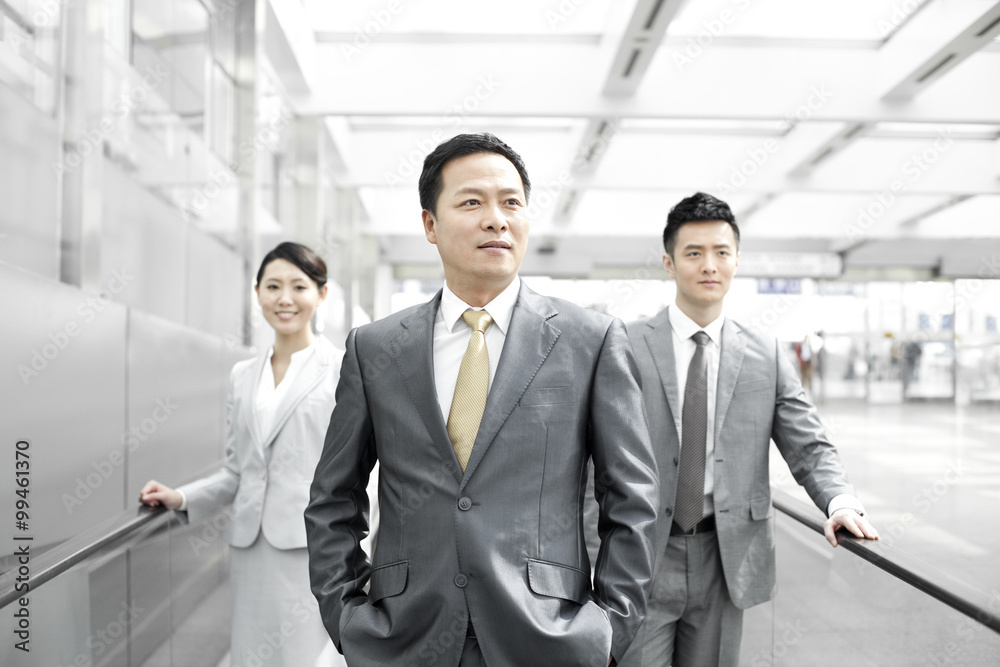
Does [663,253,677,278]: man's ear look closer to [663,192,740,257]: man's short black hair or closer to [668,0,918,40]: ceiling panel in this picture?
[663,192,740,257]: man's short black hair

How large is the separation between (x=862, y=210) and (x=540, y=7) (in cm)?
1188

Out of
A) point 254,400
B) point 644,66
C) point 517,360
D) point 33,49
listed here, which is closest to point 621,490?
point 517,360

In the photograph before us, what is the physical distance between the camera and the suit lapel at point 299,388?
3.12m

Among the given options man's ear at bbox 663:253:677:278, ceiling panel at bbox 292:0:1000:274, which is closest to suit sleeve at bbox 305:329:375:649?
man's ear at bbox 663:253:677:278

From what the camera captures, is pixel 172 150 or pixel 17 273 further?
pixel 172 150

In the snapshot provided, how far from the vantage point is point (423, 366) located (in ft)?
5.99

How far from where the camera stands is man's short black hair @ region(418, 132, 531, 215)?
188 centimetres

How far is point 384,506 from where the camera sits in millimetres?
1824

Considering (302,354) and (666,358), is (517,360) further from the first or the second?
(302,354)

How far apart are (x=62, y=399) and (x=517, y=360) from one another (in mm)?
2803

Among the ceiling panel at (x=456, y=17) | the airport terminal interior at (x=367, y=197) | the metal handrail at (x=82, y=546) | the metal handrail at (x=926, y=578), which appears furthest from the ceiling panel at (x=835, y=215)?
the metal handrail at (x=82, y=546)

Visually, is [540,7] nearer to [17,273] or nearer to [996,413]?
[17,273]

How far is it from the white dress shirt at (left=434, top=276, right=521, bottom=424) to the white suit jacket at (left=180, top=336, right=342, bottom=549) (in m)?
1.37

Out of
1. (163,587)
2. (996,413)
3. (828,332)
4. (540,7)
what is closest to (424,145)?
(540,7)
